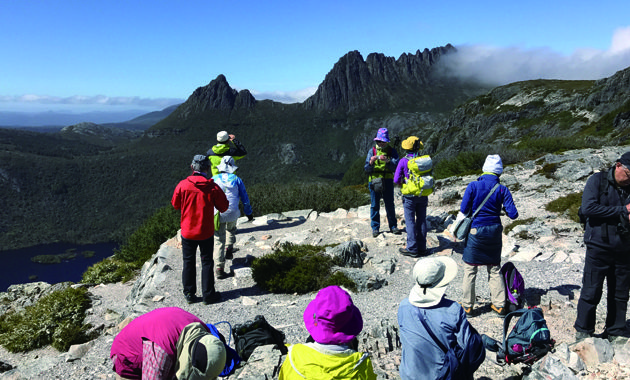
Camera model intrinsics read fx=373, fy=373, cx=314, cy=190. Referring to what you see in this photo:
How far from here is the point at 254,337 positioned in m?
4.51

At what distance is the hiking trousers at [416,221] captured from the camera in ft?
23.1

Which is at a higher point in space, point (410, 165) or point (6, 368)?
point (410, 165)

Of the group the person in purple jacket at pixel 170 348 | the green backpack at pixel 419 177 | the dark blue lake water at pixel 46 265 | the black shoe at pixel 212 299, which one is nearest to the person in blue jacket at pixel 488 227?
the green backpack at pixel 419 177

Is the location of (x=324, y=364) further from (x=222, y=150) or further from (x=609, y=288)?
(x=222, y=150)

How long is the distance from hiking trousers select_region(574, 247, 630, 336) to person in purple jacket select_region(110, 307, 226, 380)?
3.96 meters

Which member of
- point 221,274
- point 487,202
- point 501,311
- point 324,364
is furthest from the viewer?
point 221,274

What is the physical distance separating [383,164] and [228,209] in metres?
3.29

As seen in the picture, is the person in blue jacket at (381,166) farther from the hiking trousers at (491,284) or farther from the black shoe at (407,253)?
the hiking trousers at (491,284)

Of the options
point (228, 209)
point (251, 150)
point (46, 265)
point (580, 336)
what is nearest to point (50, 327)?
point (228, 209)

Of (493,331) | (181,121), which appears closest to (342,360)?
(493,331)

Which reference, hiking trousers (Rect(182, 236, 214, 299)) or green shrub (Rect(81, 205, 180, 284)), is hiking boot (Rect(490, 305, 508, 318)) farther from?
green shrub (Rect(81, 205, 180, 284))

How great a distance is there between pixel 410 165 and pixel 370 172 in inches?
51.5

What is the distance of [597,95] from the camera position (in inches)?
2083

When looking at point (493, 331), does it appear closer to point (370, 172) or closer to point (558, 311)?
point (558, 311)
